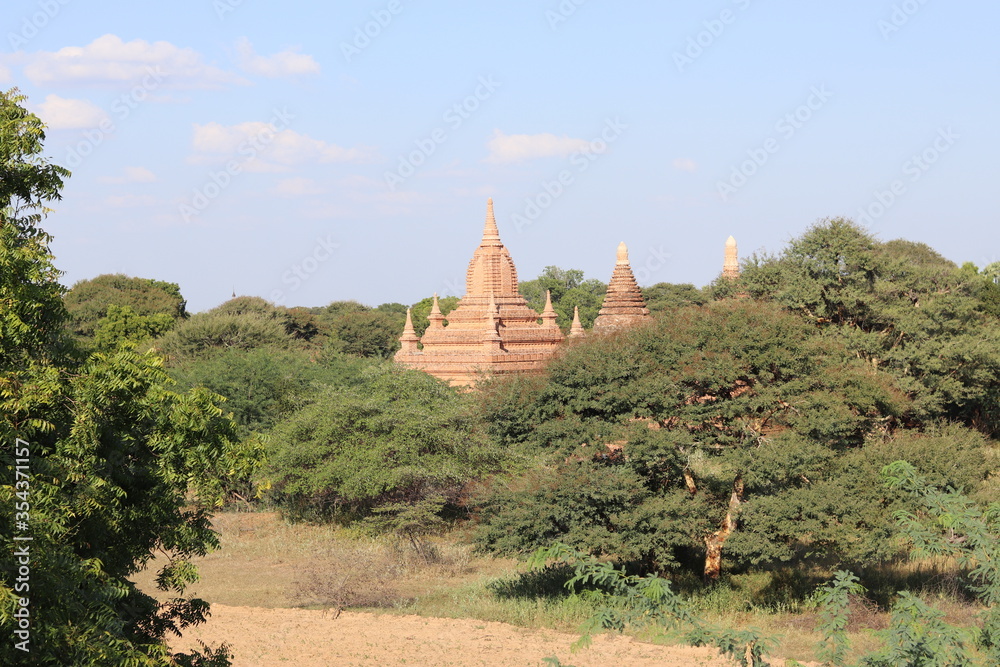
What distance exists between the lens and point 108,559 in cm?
957

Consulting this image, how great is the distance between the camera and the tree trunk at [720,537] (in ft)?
60.5

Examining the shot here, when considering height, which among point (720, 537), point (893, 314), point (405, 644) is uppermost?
point (893, 314)

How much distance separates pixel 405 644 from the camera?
16125 mm

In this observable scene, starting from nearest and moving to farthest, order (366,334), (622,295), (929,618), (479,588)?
(929,618)
(479,588)
(622,295)
(366,334)

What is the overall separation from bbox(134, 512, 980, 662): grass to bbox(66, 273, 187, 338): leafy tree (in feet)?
115

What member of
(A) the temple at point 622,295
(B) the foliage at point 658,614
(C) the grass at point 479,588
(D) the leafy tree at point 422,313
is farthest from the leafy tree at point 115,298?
(B) the foliage at point 658,614

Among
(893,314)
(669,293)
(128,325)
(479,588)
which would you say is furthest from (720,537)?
(669,293)

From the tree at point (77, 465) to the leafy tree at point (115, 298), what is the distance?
4668 centimetres

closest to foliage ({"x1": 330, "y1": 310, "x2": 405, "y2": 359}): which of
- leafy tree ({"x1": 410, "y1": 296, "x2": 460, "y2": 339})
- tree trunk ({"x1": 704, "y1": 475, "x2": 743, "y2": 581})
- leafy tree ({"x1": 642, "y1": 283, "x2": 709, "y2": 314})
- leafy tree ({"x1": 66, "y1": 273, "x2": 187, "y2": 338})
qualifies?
leafy tree ({"x1": 410, "y1": 296, "x2": 460, "y2": 339})

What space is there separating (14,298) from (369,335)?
6219cm

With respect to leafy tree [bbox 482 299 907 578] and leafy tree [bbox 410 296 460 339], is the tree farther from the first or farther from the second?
leafy tree [bbox 410 296 460 339]

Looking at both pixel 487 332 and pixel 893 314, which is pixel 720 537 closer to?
pixel 893 314

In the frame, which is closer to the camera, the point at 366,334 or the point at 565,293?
the point at 366,334

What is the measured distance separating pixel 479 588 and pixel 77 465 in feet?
38.4
